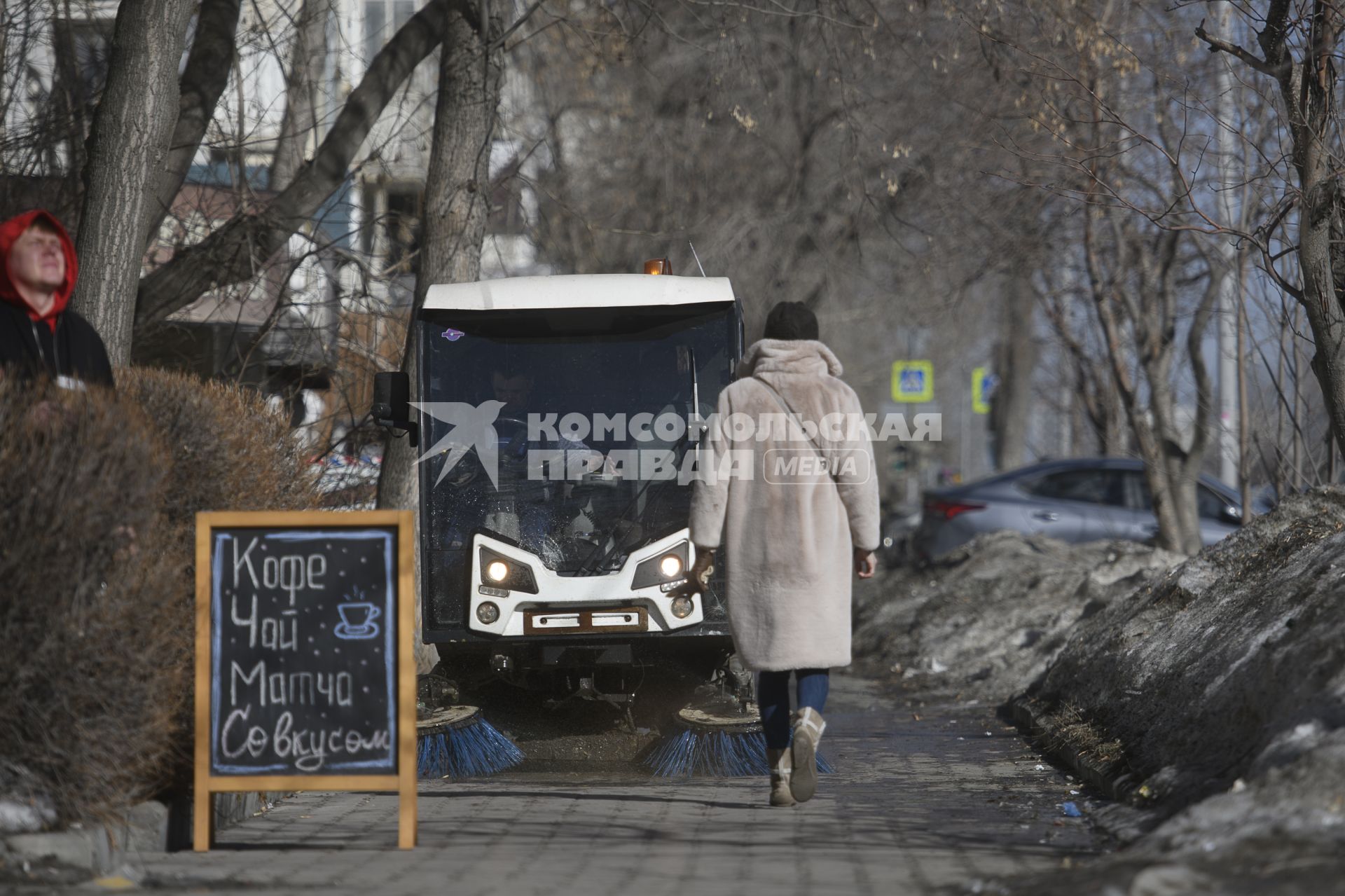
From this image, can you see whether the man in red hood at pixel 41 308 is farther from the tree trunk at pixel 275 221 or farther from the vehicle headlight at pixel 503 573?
the tree trunk at pixel 275 221

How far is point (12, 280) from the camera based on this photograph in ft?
18.1

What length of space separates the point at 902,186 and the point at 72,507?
15.4 metres

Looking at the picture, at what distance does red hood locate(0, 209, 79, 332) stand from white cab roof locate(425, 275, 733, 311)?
9.37ft

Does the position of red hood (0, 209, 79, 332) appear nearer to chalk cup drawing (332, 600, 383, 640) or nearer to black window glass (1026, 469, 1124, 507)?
chalk cup drawing (332, 600, 383, 640)

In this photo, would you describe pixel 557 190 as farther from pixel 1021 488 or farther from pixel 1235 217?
pixel 1235 217

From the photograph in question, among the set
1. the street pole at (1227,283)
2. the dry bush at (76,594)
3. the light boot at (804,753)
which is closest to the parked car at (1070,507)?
the street pole at (1227,283)

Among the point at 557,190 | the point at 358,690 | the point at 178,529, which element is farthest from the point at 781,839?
the point at 557,190

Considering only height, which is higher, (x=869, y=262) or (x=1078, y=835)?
(x=869, y=262)

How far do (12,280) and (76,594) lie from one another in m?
1.29

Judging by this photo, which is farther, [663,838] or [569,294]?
[569,294]

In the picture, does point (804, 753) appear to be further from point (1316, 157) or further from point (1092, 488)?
point (1092, 488)

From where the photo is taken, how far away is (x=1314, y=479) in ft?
37.4

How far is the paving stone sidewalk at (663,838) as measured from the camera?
5121mm

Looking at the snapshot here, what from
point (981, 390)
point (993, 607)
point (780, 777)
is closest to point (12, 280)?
point (780, 777)
